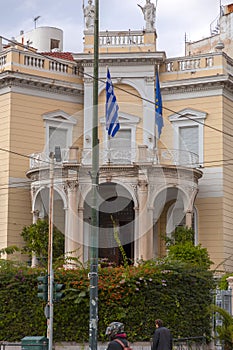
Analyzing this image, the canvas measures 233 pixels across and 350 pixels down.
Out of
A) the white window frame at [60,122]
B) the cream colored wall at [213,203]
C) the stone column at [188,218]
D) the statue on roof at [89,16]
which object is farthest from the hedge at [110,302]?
the statue on roof at [89,16]

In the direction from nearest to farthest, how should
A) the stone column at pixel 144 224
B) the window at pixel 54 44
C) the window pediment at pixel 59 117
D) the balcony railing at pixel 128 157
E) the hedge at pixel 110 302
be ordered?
the hedge at pixel 110 302, the stone column at pixel 144 224, the balcony railing at pixel 128 157, the window pediment at pixel 59 117, the window at pixel 54 44

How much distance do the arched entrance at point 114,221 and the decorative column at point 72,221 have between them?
1682mm

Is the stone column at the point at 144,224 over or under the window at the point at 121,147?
under

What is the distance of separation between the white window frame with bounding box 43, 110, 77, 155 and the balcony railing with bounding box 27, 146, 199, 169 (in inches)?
83.5

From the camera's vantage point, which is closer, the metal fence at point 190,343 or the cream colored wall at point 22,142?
the metal fence at point 190,343

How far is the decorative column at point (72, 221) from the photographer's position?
3328 centimetres

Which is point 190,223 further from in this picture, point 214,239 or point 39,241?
point 39,241

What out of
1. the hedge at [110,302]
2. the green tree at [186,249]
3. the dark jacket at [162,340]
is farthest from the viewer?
the green tree at [186,249]

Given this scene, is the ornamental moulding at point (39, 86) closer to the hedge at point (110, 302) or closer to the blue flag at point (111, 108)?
the blue flag at point (111, 108)

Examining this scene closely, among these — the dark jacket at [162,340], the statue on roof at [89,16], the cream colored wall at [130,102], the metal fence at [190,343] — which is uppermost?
the statue on roof at [89,16]

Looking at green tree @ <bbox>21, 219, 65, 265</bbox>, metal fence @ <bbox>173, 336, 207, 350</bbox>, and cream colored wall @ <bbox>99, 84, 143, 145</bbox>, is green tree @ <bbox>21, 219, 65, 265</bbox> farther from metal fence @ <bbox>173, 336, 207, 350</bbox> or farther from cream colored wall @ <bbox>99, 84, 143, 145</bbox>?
metal fence @ <bbox>173, 336, 207, 350</bbox>

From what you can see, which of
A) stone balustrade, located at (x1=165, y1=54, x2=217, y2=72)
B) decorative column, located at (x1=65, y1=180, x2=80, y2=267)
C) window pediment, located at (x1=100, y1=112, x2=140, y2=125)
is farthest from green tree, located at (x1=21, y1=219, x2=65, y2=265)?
stone balustrade, located at (x1=165, y1=54, x2=217, y2=72)

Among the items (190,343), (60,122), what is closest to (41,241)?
(60,122)

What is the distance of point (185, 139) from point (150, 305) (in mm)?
13528
